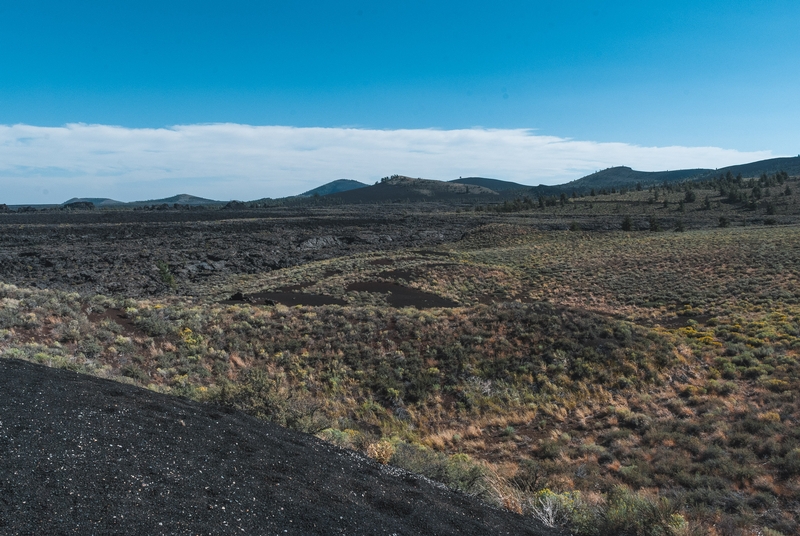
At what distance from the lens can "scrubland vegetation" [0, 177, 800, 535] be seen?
711 centimetres

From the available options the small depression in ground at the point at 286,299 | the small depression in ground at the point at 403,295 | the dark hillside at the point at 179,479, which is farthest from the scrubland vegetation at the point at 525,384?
the small depression in ground at the point at 403,295

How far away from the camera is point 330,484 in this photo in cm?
520

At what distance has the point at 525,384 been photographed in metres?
13.8

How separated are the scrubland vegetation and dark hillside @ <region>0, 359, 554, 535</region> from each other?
1.24m

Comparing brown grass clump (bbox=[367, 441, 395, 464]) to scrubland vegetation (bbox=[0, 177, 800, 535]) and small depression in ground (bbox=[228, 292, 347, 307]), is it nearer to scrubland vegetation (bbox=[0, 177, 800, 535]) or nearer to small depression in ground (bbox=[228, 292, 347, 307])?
scrubland vegetation (bbox=[0, 177, 800, 535])

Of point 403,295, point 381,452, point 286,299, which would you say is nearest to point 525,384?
point 381,452

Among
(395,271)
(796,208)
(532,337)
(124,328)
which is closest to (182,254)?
(395,271)

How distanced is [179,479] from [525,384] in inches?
444

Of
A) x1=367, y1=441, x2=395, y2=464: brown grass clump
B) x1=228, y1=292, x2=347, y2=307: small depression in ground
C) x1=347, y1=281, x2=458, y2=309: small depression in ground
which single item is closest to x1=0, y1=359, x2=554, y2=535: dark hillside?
x1=367, y1=441, x2=395, y2=464: brown grass clump

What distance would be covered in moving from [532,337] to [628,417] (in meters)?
5.44

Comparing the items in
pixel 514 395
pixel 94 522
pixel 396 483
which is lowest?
pixel 514 395

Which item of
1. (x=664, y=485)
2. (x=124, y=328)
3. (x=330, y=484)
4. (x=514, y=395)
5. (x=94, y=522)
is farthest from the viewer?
(x=124, y=328)

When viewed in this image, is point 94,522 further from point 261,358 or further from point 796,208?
point 796,208

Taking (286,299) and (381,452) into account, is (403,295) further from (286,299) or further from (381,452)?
(381,452)
